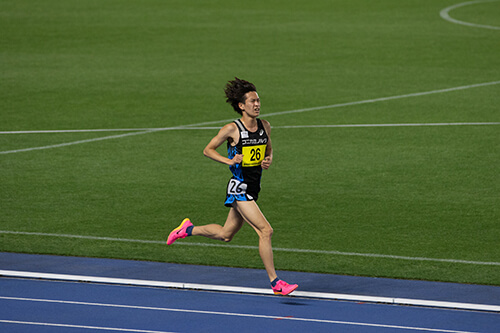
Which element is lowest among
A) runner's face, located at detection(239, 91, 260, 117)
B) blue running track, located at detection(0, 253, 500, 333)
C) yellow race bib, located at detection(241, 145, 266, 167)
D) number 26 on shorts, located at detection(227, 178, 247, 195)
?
blue running track, located at detection(0, 253, 500, 333)

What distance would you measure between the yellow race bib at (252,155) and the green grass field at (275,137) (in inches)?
61.3

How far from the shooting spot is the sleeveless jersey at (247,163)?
8703 mm

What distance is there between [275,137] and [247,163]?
28.7ft

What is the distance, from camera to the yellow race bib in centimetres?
870

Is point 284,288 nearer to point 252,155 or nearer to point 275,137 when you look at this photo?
point 252,155

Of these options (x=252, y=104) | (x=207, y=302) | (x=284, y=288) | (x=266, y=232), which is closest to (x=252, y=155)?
(x=252, y=104)

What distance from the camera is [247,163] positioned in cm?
874

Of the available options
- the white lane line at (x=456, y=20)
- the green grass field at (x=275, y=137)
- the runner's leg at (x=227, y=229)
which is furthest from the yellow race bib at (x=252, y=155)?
the white lane line at (x=456, y=20)

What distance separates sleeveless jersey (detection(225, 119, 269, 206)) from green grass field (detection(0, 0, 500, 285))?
4.55 feet

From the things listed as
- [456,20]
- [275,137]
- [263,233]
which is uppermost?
[456,20]

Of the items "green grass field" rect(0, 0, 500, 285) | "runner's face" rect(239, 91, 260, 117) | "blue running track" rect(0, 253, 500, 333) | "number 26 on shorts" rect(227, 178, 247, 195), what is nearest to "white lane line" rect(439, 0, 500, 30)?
"green grass field" rect(0, 0, 500, 285)

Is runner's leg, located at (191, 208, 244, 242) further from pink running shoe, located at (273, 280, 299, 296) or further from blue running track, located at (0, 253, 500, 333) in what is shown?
pink running shoe, located at (273, 280, 299, 296)

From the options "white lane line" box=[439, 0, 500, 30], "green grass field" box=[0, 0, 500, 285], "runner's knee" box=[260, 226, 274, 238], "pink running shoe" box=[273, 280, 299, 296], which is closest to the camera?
"pink running shoe" box=[273, 280, 299, 296]

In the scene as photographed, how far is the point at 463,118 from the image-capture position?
18984mm
